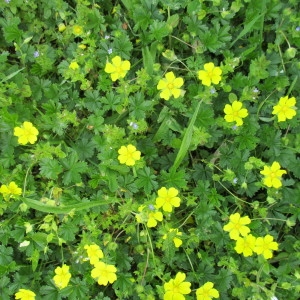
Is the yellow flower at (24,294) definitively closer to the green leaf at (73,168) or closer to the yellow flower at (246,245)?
the green leaf at (73,168)

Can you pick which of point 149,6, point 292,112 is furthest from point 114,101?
point 292,112

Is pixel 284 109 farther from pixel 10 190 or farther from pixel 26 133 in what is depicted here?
pixel 10 190

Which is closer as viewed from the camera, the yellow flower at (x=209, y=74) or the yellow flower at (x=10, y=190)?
the yellow flower at (x=10, y=190)

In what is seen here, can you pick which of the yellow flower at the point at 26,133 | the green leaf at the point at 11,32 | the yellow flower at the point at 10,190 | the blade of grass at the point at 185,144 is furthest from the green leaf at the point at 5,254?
the green leaf at the point at 11,32

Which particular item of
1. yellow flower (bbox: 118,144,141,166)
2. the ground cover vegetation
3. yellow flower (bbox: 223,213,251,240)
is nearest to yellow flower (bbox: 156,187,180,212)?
the ground cover vegetation

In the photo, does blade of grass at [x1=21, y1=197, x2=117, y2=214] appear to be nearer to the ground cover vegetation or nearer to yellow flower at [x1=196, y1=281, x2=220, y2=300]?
the ground cover vegetation
